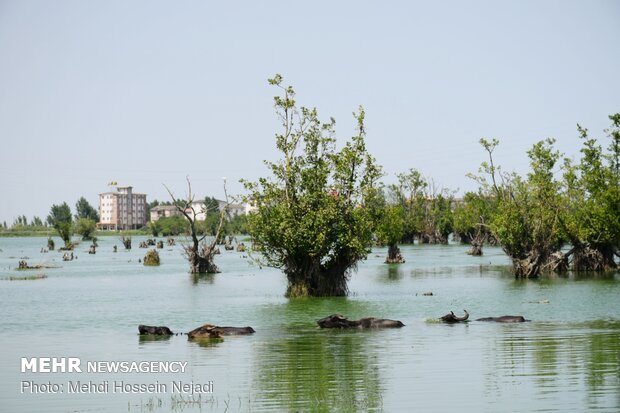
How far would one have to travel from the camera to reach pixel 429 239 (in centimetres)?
12962

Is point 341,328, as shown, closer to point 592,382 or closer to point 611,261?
point 592,382

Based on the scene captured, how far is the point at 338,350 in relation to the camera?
73.7 ft

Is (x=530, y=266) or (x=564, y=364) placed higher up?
(x=530, y=266)

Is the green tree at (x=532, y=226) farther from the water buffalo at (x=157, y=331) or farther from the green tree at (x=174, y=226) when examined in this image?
the green tree at (x=174, y=226)

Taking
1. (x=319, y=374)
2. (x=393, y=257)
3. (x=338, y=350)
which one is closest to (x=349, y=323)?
(x=338, y=350)

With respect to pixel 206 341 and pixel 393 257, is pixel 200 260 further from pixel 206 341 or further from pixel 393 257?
pixel 206 341

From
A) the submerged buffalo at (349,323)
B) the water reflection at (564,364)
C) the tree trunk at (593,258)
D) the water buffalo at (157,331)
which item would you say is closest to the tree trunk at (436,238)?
the tree trunk at (593,258)

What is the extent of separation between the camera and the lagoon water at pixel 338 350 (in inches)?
650

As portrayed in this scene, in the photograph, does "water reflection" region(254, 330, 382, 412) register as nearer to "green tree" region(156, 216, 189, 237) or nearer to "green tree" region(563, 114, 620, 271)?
"green tree" region(563, 114, 620, 271)

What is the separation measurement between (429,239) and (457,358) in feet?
360

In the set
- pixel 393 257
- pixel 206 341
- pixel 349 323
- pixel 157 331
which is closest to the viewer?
pixel 206 341

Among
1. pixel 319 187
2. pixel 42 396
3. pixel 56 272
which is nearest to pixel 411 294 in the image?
pixel 319 187

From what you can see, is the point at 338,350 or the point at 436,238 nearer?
the point at 338,350

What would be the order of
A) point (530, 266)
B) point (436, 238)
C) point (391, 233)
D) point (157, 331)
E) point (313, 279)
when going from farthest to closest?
point (436, 238), point (391, 233), point (530, 266), point (313, 279), point (157, 331)
